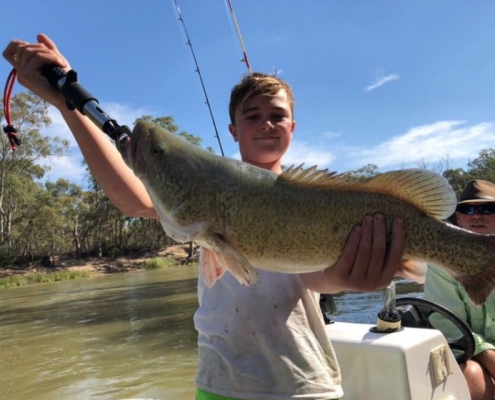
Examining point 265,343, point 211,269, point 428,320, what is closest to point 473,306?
point 428,320

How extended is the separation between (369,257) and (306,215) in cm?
31

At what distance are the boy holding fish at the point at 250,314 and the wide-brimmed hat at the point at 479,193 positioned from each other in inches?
107

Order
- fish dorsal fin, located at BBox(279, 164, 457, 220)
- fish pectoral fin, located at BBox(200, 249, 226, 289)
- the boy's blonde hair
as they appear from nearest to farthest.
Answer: fish dorsal fin, located at BBox(279, 164, 457, 220), fish pectoral fin, located at BBox(200, 249, 226, 289), the boy's blonde hair

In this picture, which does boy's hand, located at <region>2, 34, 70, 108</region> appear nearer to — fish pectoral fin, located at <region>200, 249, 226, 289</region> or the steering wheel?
fish pectoral fin, located at <region>200, 249, 226, 289</region>

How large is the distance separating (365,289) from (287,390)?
0.59 metres

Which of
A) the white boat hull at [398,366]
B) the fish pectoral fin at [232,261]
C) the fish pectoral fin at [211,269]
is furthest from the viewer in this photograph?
the white boat hull at [398,366]

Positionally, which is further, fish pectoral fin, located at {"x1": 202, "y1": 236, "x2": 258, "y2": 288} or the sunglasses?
the sunglasses

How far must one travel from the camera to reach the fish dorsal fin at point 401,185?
1937mm

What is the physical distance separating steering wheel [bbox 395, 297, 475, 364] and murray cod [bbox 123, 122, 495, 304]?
6.69ft

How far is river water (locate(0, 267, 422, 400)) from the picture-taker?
8.72m

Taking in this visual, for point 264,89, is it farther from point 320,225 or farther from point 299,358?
point 299,358

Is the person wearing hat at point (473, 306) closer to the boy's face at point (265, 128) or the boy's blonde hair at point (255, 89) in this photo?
the boy's face at point (265, 128)

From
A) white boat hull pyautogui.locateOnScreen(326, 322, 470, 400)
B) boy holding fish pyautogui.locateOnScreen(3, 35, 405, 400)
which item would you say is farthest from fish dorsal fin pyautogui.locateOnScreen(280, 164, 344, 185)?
white boat hull pyautogui.locateOnScreen(326, 322, 470, 400)

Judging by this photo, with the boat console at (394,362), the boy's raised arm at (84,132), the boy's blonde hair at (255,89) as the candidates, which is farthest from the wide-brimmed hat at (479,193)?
the boy's raised arm at (84,132)
